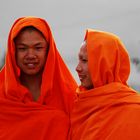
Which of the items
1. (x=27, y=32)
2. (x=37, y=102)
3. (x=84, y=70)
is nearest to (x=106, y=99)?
(x=84, y=70)

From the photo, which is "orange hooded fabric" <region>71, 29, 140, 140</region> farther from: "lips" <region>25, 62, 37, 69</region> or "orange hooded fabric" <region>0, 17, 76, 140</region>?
"lips" <region>25, 62, 37, 69</region>

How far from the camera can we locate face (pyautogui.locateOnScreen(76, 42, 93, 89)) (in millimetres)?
2271

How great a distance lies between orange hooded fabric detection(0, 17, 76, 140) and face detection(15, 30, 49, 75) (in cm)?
2

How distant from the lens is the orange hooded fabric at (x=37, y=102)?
235cm

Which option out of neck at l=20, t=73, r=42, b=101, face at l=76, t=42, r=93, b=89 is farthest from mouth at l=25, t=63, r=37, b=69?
face at l=76, t=42, r=93, b=89

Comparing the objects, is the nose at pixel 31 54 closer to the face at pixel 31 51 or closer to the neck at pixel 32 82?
the face at pixel 31 51

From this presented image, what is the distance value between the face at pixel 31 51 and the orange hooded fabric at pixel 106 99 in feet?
0.78

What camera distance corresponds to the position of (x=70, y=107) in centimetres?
240

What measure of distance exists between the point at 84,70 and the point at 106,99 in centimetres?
17

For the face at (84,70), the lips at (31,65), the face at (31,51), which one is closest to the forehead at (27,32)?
the face at (31,51)

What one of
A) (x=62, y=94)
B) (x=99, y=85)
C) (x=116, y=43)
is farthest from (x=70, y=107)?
(x=116, y=43)

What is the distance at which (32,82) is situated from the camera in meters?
2.47

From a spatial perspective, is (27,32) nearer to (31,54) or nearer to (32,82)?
(31,54)

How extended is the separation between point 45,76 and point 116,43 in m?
0.38
